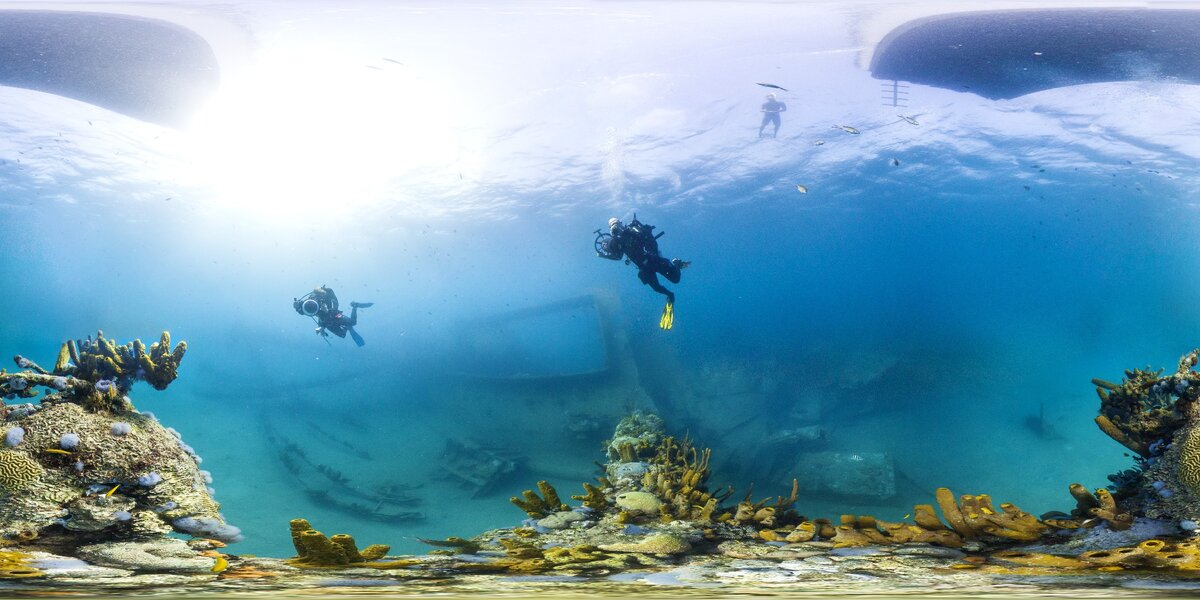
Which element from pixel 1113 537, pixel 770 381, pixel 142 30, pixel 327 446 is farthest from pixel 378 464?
pixel 1113 537

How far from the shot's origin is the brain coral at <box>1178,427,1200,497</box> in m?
3.17

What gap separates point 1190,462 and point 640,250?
4651mm

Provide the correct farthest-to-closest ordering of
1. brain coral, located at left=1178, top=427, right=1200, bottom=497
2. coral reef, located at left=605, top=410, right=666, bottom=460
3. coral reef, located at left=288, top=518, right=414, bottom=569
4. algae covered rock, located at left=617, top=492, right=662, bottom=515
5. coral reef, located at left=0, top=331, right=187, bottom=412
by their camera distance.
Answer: coral reef, located at left=605, top=410, right=666, bottom=460 < algae covered rock, located at left=617, top=492, right=662, bottom=515 < coral reef, located at left=0, top=331, right=187, bottom=412 < brain coral, located at left=1178, top=427, right=1200, bottom=497 < coral reef, located at left=288, top=518, right=414, bottom=569

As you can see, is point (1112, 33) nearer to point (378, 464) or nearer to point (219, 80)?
point (219, 80)

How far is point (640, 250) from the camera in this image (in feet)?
20.7

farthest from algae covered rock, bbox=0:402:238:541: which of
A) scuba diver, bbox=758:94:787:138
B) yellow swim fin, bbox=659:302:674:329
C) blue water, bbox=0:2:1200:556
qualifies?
scuba diver, bbox=758:94:787:138

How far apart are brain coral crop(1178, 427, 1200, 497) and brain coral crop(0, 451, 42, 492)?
7.01 m

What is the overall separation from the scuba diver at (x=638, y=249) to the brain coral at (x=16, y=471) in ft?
16.0

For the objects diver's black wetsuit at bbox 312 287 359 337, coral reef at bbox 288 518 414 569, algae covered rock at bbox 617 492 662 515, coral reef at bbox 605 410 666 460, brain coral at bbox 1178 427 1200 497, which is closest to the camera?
coral reef at bbox 288 518 414 569

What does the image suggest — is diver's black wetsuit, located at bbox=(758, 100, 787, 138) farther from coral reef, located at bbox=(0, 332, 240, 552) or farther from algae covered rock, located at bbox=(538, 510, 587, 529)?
coral reef, located at bbox=(0, 332, 240, 552)

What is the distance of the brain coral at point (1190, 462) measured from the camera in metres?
3.17

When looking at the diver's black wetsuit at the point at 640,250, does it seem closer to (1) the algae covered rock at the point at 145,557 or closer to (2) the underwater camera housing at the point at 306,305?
(2) the underwater camera housing at the point at 306,305

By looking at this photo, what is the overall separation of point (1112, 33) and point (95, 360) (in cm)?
897

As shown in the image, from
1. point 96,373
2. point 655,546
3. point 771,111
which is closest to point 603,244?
point 771,111
